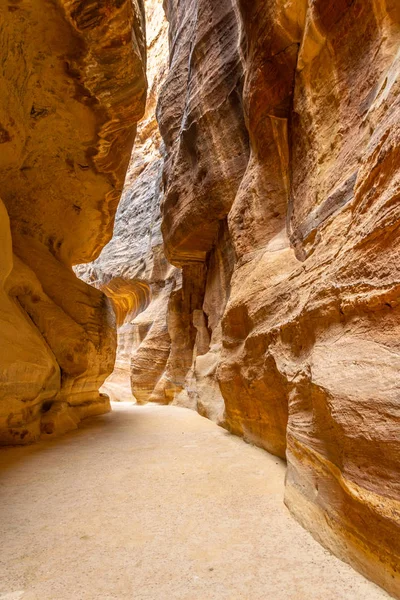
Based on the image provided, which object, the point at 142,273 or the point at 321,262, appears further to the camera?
the point at 142,273

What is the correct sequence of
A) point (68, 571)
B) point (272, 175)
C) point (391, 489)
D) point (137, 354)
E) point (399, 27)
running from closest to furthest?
point (391, 489) < point (68, 571) < point (399, 27) < point (272, 175) < point (137, 354)

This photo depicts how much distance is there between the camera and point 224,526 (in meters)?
1.94

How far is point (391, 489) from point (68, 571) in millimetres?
1605

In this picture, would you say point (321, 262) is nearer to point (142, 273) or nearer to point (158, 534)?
point (158, 534)

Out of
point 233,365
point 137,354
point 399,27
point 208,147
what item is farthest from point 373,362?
point 137,354

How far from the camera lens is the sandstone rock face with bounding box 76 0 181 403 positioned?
13.0 meters

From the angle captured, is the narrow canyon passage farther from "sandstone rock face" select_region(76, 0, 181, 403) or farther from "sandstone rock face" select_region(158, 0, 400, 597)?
"sandstone rock face" select_region(76, 0, 181, 403)

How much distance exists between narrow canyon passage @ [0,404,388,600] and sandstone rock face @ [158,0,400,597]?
23cm

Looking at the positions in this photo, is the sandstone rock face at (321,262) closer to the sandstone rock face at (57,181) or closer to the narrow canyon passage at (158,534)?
the narrow canyon passage at (158,534)

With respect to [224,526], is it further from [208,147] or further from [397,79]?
[208,147]

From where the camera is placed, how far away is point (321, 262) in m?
2.48

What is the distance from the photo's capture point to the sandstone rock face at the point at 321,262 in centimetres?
154

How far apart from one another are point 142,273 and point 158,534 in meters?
14.9

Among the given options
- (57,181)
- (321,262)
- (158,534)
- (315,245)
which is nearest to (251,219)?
(315,245)
